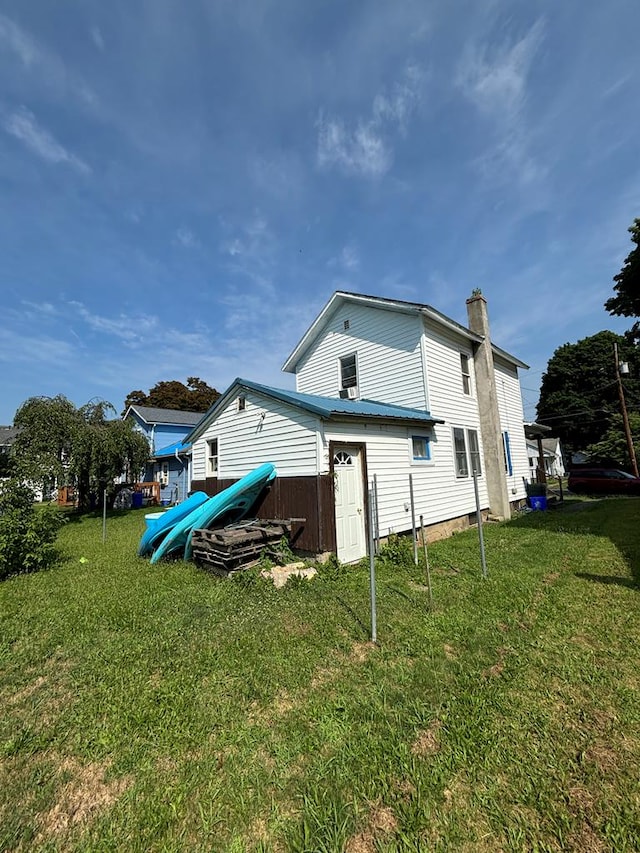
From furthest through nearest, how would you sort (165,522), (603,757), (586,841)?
1. (165,522)
2. (603,757)
3. (586,841)

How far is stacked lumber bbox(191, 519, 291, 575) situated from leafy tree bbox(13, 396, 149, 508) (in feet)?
35.3

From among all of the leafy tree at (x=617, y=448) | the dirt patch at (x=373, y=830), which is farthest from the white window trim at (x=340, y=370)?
the leafy tree at (x=617, y=448)

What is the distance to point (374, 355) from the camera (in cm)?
1239

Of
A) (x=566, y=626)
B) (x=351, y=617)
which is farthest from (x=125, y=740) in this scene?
(x=566, y=626)

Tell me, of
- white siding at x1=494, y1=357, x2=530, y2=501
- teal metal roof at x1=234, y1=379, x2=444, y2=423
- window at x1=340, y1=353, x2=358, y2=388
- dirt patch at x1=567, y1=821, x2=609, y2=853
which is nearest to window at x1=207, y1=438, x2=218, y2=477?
teal metal roof at x1=234, y1=379, x2=444, y2=423

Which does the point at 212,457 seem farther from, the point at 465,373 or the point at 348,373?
the point at 465,373

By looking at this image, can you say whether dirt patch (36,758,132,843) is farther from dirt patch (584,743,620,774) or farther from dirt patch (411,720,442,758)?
dirt patch (584,743,620,774)

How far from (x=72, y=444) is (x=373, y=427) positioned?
46.6ft

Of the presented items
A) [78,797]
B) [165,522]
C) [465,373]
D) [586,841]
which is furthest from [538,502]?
[78,797]

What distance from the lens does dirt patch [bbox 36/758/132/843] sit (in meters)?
2.20

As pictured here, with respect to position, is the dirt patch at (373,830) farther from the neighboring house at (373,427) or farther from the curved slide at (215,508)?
the curved slide at (215,508)

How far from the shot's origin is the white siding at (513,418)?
15961mm

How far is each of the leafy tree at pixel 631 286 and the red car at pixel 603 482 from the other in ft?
30.0

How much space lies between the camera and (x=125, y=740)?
9.32ft
